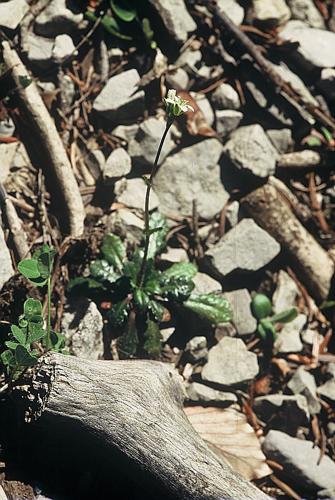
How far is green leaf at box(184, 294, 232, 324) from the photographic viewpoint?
3932 mm

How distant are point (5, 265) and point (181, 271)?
3.79 feet

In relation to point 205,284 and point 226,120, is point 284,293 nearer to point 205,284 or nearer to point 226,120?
point 205,284

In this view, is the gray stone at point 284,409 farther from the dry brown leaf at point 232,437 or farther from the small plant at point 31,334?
the small plant at point 31,334

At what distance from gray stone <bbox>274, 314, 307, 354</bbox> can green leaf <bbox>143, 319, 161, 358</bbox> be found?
36.4 inches

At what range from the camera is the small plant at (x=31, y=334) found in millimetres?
2836

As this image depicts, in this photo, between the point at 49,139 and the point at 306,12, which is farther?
the point at 306,12

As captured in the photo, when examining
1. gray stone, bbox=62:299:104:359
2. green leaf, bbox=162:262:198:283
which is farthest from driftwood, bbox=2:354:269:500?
green leaf, bbox=162:262:198:283

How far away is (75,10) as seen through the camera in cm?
420

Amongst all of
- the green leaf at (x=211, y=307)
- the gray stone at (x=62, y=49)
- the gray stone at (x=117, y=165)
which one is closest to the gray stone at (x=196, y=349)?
the green leaf at (x=211, y=307)

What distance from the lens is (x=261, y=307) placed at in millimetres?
4184

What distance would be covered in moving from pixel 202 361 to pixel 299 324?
819 millimetres

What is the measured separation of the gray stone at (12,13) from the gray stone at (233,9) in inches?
60.3

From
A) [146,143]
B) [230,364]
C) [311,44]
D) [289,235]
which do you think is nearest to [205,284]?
[230,364]

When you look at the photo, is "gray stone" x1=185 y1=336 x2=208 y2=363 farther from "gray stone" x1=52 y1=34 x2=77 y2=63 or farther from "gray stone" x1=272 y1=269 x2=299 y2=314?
"gray stone" x1=52 y1=34 x2=77 y2=63
